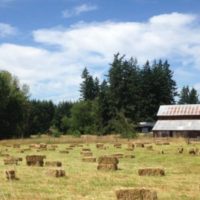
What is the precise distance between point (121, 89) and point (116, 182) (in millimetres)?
118193

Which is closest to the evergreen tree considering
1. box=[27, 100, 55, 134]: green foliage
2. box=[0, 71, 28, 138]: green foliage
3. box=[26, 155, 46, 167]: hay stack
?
box=[27, 100, 55, 134]: green foliage

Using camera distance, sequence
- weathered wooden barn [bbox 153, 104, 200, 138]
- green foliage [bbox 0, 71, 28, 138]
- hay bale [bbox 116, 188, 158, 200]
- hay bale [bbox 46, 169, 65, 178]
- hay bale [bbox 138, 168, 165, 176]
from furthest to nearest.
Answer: green foliage [bbox 0, 71, 28, 138] < weathered wooden barn [bbox 153, 104, 200, 138] < hay bale [bbox 138, 168, 165, 176] < hay bale [bbox 46, 169, 65, 178] < hay bale [bbox 116, 188, 158, 200]

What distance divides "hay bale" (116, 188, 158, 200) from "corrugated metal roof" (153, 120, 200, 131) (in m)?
86.3

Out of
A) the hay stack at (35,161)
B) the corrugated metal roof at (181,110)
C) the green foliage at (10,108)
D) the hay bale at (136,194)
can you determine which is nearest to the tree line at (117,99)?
the green foliage at (10,108)

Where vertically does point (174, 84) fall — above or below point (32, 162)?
above

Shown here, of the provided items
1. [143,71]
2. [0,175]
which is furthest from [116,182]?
[143,71]

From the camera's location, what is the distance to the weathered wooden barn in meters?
99.6

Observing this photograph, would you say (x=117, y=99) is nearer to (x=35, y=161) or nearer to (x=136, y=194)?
(x=35, y=161)

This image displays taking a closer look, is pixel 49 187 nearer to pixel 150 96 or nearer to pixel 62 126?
pixel 150 96

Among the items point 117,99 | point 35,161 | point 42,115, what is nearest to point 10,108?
point 117,99

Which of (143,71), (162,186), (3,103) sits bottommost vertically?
(162,186)

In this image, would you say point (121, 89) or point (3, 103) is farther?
point (121, 89)

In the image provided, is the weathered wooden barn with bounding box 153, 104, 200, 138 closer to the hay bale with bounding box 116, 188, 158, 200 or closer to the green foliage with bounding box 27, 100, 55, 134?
the green foliage with bounding box 27, 100, 55, 134

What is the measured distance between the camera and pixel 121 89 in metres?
137
